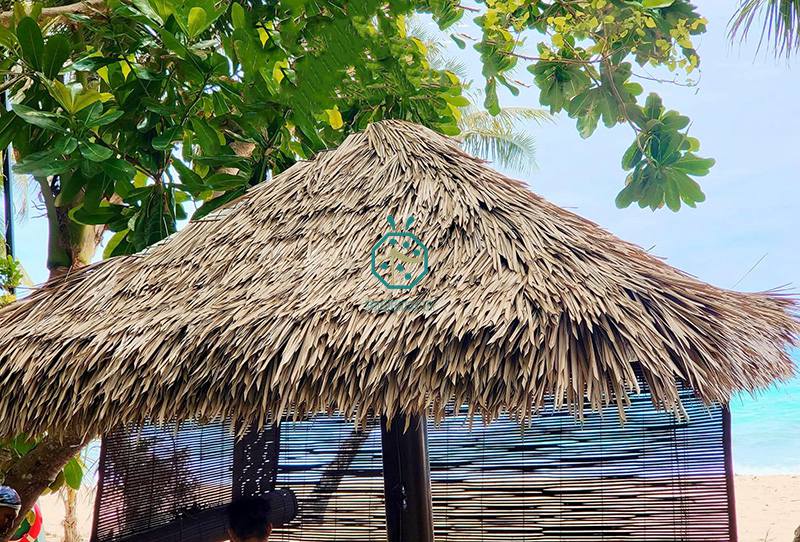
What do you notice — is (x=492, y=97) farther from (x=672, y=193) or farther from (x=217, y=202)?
(x=217, y=202)

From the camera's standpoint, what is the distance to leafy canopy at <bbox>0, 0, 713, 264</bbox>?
297 cm

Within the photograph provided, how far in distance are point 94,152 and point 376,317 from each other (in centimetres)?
156

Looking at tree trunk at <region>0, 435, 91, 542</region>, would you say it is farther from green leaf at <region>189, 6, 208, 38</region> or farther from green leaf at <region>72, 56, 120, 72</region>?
green leaf at <region>189, 6, 208, 38</region>

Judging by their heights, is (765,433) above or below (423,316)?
below

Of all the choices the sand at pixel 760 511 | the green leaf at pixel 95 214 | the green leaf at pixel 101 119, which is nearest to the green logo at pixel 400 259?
the green leaf at pixel 101 119

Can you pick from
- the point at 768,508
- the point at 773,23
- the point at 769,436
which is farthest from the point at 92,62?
the point at 769,436

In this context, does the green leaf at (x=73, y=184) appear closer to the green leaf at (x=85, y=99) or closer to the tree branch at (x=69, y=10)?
the green leaf at (x=85, y=99)

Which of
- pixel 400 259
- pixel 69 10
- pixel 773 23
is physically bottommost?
pixel 400 259

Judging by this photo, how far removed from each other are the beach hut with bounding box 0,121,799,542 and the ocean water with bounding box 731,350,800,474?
722 inches

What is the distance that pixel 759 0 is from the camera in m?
4.16

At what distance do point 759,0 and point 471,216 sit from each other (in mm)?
2926

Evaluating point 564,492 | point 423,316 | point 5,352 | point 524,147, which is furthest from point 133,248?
point 524,147

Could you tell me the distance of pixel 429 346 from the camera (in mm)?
1865

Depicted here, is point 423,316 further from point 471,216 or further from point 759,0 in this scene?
point 759,0
